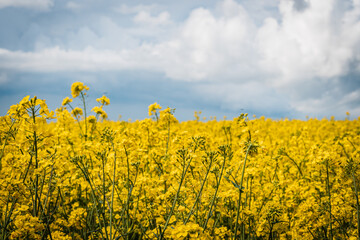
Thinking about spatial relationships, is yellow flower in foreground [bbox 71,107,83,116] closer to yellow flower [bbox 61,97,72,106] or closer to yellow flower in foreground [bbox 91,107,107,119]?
yellow flower [bbox 61,97,72,106]

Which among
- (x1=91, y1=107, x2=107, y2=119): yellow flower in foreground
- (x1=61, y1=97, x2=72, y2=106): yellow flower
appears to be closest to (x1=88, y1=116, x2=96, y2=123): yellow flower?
(x1=91, y1=107, x2=107, y2=119): yellow flower in foreground

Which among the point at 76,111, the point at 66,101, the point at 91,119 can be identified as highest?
the point at 66,101

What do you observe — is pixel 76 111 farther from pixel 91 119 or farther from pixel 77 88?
pixel 77 88

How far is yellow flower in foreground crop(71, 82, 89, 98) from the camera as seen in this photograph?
5.58 meters

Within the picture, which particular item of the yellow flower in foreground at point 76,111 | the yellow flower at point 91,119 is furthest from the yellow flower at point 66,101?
the yellow flower at point 91,119

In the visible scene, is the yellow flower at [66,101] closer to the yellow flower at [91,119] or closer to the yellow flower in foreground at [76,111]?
the yellow flower in foreground at [76,111]

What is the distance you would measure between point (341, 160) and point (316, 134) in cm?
823

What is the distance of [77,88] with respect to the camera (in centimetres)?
565

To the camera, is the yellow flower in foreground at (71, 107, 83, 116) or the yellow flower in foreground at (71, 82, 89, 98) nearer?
the yellow flower in foreground at (71, 82, 89, 98)

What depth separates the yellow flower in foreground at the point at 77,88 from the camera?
18.3 feet

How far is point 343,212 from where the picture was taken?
11.0 ft

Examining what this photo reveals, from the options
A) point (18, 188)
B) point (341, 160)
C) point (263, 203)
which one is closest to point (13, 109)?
point (18, 188)

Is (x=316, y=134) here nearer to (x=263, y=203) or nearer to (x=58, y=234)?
(x=263, y=203)

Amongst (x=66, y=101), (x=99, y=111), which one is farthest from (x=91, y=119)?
(x=66, y=101)
